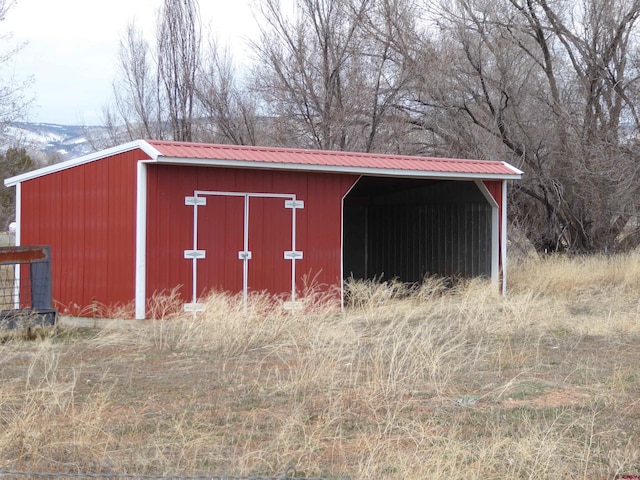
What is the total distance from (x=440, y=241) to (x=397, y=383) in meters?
9.64

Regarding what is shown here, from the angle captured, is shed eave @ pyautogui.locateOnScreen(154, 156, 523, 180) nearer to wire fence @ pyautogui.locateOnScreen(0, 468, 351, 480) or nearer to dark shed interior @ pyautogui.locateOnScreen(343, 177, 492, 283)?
dark shed interior @ pyautogui.locateOnScreen(343, 177, 492, 283)

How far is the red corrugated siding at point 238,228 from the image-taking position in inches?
442

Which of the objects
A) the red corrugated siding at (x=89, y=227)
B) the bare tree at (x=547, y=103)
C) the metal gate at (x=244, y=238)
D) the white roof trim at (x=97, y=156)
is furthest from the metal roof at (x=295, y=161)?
the bare tree at (x=547, y=103)

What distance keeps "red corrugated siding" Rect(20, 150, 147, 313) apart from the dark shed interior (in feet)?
15.5

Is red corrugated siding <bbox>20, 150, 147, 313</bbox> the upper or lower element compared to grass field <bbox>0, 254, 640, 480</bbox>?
upper

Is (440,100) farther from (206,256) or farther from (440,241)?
(206,256)

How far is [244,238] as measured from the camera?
1189 cm

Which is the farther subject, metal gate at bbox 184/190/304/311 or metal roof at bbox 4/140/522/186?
metal gate at bbox 184/190/304/311

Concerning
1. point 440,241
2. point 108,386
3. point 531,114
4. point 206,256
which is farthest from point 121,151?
point 531,114

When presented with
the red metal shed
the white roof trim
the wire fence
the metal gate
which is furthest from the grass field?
the white roof trim

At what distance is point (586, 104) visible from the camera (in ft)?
60.8

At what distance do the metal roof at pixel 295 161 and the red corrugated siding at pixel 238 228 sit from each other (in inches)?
11.4

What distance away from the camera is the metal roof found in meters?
11.1

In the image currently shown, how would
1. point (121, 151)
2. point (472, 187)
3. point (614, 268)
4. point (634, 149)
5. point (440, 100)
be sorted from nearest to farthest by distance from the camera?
point (121, 151) < point (472, 187) < point (614, 268) < point (634, 149) < point (440, 100)
